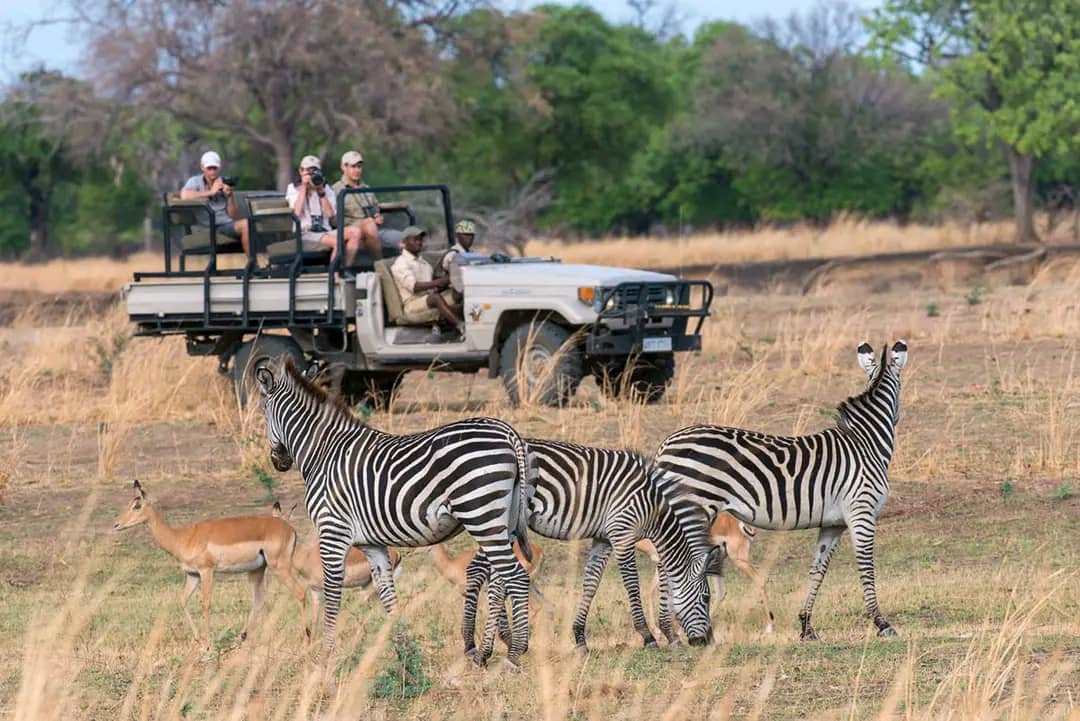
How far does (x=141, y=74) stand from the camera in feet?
139

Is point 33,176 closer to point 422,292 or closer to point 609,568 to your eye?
point 422,292

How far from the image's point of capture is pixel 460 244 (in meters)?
18.5

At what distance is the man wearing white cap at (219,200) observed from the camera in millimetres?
18562

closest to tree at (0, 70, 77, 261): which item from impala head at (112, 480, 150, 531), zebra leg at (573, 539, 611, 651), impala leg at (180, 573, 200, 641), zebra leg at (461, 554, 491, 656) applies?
impala head at (112, 480, 150, 531)

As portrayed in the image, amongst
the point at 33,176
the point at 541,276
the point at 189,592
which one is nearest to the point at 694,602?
the point at 189,592

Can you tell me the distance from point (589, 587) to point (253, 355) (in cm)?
971

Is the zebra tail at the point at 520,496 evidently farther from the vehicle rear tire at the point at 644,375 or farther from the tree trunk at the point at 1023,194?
the tree trunk at the point at 1023,194

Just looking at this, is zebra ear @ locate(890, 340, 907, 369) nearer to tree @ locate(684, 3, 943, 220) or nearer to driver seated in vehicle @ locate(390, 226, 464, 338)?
driver seated in vehicle @ locate(390, 226, 464, 338)

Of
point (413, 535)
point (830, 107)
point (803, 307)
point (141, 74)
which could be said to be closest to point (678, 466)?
point (413, 535)

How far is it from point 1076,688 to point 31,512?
28.4 feet

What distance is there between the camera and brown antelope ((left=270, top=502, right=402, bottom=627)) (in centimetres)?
1045

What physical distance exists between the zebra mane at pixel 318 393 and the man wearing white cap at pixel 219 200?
857 centimetres

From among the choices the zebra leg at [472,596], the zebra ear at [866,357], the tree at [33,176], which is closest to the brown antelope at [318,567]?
the zebra leg at [472,596]

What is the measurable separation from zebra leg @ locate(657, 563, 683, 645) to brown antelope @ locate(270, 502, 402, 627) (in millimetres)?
1644
